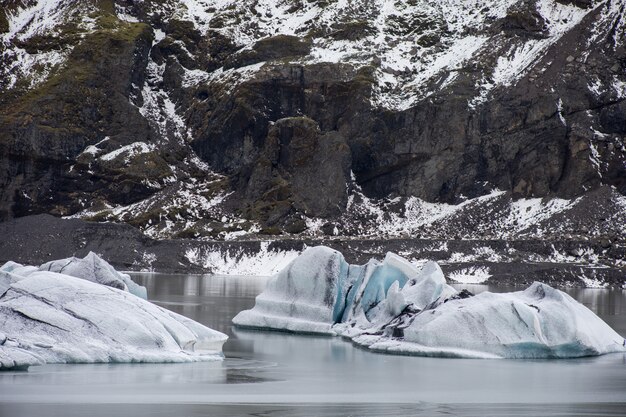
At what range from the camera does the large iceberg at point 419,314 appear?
28.8 metres

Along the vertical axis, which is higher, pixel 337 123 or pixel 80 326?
pixel 337 123

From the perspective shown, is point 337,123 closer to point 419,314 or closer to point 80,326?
point 419,314

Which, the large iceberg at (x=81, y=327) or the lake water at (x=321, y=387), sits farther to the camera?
the large iceberg at (x=81, y=327)

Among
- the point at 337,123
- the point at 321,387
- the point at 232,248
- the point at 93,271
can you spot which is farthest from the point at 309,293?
the point at 337,123

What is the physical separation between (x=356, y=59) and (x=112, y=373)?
12374 cm

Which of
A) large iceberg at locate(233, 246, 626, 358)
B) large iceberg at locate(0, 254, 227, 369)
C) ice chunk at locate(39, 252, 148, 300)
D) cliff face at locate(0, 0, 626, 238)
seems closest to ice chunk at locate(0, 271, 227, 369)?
large iceberg at locate(0, 254, 227, 369)

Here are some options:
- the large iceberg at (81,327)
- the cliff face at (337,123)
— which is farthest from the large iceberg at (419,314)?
the cliff face at (337,123)

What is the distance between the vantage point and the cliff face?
126938mm

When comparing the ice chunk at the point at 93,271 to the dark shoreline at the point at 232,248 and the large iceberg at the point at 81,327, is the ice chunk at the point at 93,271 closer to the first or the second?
the large iceberg at the point at 81,327

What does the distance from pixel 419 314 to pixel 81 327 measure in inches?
431

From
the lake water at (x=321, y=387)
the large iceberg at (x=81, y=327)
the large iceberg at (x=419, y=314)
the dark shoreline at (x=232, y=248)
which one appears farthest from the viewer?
the dark shoreline at (x=232, y=248)

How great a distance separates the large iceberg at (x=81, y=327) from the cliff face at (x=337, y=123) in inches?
3763

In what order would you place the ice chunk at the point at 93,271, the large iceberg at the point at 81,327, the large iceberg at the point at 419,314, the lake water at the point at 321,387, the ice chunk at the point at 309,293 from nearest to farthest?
the lake water at the point at 321,387
the large iceberg at the point at 81,327
the large iceberg at the point at 419,314
the ice chunk at the point at 93,271
the ice chunk at the point at 309,293

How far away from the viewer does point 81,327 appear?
2384cm
